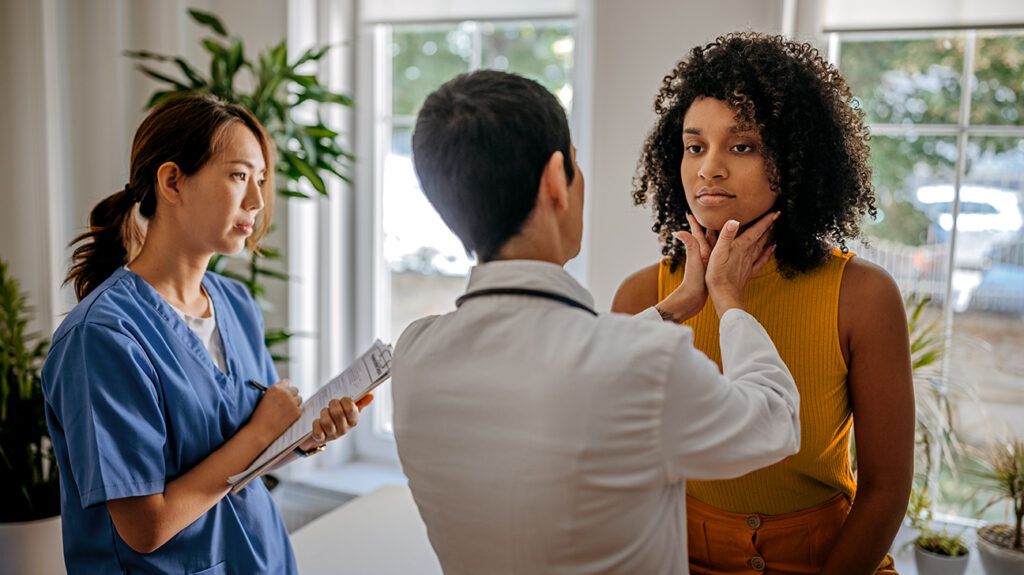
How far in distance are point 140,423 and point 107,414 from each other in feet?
0.16

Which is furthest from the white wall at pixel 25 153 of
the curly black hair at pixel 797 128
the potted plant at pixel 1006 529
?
the potted plant at pixel 1006 529

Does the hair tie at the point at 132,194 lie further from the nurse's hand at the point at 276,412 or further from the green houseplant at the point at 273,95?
the green houseplant at the point at 273,95

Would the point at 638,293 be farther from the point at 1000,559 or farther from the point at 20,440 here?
the point at 20,440

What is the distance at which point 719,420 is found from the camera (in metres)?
0.84

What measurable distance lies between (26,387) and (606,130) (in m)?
1.69

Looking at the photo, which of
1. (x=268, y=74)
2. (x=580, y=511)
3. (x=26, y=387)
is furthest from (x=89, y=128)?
(x=580, y=511)

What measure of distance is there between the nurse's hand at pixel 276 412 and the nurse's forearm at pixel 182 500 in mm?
24

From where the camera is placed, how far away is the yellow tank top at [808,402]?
1.25 m

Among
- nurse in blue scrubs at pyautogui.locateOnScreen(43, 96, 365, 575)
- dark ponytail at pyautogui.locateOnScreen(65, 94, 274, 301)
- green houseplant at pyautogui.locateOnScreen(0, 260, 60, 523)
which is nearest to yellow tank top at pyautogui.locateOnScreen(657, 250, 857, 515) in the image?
nurse in blue scrubs at pyautogui.locateOnScreen(43, 96, 365, 575)

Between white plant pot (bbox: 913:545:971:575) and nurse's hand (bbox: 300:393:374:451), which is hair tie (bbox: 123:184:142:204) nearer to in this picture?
nurse's hand (bbox: 300:393:374:451)

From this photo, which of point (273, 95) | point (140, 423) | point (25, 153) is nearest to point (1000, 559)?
point (140, 423)

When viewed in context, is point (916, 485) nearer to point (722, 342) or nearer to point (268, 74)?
point (722, 342)

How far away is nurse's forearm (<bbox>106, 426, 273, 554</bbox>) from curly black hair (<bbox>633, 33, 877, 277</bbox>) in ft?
3.00

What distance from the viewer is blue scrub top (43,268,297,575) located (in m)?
1.23
